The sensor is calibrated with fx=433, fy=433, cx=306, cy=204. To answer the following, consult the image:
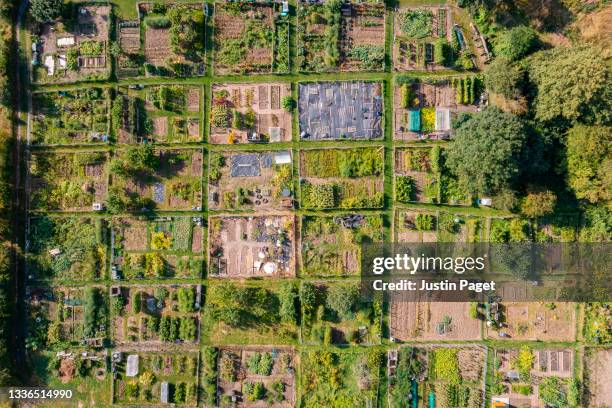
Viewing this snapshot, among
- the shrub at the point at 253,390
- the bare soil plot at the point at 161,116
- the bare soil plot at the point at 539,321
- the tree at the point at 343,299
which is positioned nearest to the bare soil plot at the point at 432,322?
the bare soil plot at the point at 539,321

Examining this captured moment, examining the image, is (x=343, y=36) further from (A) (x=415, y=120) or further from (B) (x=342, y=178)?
(B) (x=342, y=178)

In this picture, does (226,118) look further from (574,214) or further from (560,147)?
(574,214)

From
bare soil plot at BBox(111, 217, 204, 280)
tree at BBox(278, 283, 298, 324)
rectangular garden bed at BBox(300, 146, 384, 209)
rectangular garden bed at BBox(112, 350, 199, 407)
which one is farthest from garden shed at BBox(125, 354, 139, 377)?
rectangular garden bed at BBox(300, 146, 384, 209)

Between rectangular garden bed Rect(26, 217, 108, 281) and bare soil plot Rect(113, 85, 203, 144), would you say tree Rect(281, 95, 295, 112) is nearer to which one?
bare soil plot Rect(113, 85, 203, 144)

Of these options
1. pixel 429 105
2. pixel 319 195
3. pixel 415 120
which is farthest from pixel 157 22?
pixel 429 105

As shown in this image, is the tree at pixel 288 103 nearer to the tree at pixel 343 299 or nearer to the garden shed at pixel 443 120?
the garden shed at pixel 443 120

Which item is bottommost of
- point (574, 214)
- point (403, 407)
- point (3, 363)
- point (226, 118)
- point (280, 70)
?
point (403, 407)

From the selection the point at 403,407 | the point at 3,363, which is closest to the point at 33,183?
the point at 3,363

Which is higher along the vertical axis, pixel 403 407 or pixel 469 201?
pixel 469 201
